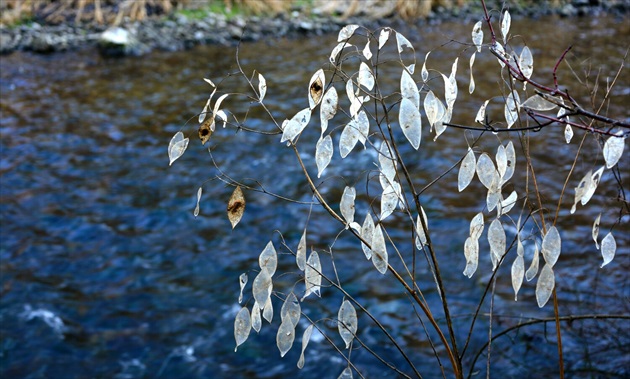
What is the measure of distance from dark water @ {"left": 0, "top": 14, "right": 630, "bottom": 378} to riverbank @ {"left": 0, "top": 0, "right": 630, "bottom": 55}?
2.10m

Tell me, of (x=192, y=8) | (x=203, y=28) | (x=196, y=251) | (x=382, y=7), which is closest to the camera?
(x=196, y=251)

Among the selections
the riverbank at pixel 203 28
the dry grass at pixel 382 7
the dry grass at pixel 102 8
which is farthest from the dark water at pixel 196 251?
the dry grass at pixel 382 7

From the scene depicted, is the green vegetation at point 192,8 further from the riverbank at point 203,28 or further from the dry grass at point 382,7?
the riverbank at point 203,28

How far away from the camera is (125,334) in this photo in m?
3.46

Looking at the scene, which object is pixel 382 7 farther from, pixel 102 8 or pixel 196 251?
pixel 196 251

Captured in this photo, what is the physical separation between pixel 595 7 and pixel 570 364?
8.95 meters

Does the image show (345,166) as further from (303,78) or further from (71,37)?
(71,37)

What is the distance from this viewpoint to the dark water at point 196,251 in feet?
10.6

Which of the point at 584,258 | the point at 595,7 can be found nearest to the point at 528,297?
the point at 584,258

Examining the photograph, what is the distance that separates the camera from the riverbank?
9055 millimetres

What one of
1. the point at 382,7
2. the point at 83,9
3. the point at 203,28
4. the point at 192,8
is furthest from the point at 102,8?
the point at 382,7

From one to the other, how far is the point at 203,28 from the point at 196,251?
6226 millimetres

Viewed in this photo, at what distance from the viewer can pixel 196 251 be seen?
421 cm

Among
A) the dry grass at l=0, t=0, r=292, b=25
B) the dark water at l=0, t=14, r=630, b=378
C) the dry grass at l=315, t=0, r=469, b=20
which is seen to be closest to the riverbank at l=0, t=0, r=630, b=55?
the dry grass at l=315, t=0, r=469, b=20
